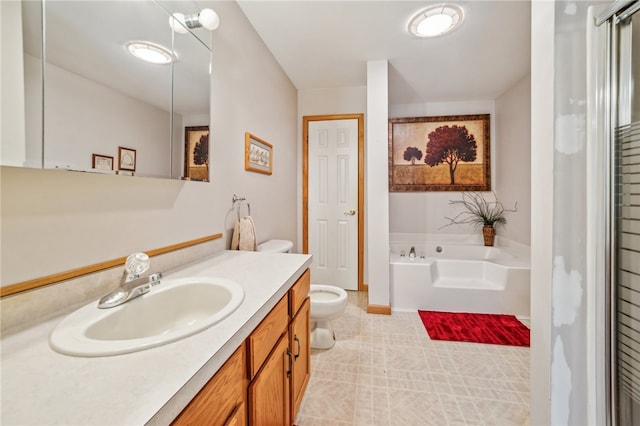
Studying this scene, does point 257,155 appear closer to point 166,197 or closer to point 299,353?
point 166,197

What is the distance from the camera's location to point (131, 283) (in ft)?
2.69

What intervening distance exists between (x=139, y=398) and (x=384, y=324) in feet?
7.31

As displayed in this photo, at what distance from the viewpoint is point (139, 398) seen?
1.39 ft

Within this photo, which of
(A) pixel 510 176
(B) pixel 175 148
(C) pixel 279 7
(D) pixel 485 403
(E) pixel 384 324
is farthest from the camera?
(A) pixel 510 176

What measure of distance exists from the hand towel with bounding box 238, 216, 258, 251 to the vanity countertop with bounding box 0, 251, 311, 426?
0.97m

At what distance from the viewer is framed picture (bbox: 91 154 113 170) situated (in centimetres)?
83

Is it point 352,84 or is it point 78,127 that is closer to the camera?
point 78,127

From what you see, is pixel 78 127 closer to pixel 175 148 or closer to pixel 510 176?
pixel 175 148

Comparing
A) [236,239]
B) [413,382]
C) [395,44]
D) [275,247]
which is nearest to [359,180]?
[395,44]

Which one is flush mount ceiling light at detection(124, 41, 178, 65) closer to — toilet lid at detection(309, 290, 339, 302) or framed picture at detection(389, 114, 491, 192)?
toilet lid at detection(309, 290, 339, 302)

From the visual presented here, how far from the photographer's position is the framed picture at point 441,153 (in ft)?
10.8

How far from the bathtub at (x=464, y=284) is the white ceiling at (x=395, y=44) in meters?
1.95

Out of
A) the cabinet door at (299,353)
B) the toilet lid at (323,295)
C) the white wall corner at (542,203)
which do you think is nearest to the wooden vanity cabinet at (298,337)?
the cabinet door at (299,353)

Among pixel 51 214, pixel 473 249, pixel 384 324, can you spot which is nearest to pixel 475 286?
pixel 473 249
